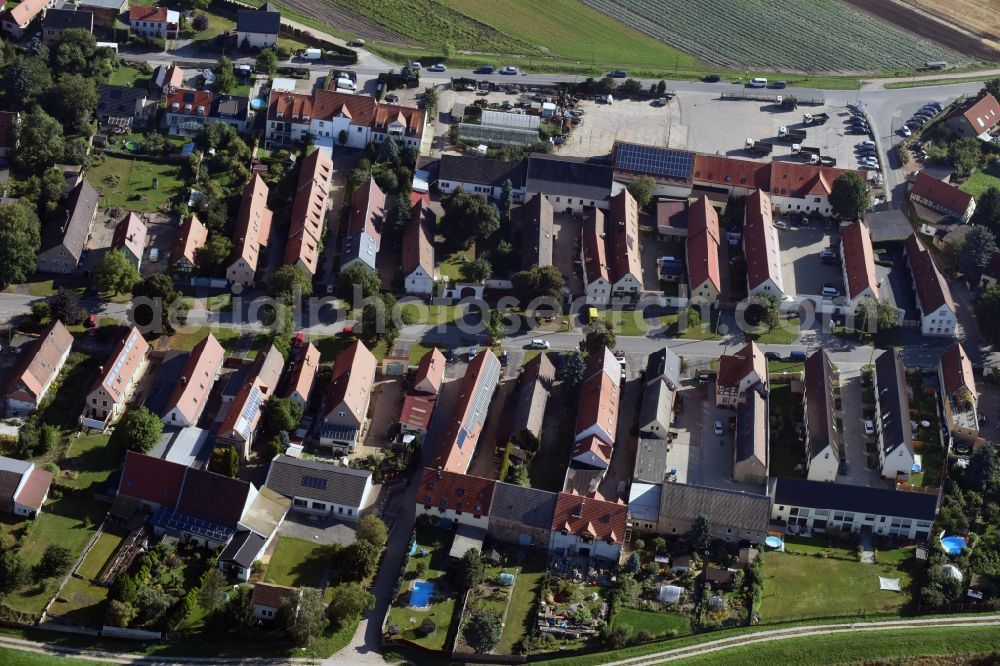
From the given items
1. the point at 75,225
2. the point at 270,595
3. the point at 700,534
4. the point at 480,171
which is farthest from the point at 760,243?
the point at 75,225

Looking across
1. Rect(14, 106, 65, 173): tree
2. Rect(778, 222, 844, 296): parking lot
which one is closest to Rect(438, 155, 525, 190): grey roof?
Rect(778, 222, 844, 296): parking lot

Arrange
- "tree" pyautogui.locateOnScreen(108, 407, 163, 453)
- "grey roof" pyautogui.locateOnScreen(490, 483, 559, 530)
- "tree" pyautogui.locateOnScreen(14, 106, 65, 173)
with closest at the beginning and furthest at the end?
"grey roof" pyautogui.locateOnScreen(490, 483, 559, 530) → "tree" pyautogui.locateOnScreen(108, 407, 163, 453) → "tree" pyautogui.locateOnScreen(14, 106, 65, 173)

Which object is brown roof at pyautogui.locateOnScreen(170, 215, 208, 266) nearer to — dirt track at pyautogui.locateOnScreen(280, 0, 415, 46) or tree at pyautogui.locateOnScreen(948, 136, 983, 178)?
dirt track at pyautogui.locateOnScreen(280, 0, 415, 46)

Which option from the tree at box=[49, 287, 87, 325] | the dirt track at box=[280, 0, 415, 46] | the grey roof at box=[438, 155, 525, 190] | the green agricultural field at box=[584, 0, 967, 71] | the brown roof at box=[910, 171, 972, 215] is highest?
the green agricultural field at box=[584, 0, 967, 71]

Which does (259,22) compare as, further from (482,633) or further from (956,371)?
(482,633)

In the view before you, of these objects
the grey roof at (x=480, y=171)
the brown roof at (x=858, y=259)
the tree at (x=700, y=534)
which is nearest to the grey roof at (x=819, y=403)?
the brown roof at (x=858, y=259)

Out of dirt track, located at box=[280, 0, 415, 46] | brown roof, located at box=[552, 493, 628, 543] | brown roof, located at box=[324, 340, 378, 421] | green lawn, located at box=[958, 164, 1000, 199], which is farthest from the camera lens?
dirt track, located at box=[280, 0, 415, 46]

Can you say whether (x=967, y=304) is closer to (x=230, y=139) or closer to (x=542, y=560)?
(x=542, y=560)
